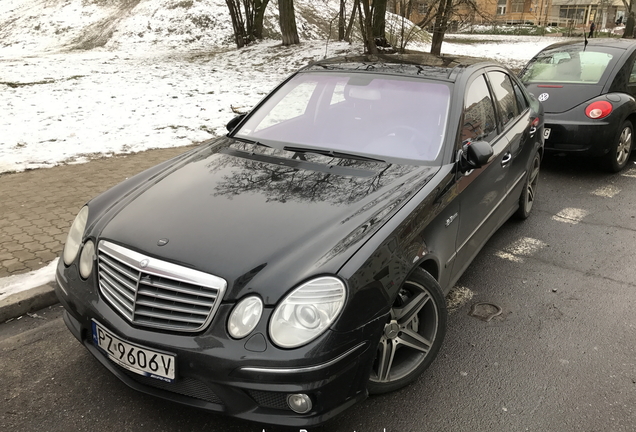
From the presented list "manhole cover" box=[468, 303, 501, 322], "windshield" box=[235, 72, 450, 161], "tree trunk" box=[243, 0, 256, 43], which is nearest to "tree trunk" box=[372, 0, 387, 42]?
"tree trunk" box=[243, 0, 256, 43]

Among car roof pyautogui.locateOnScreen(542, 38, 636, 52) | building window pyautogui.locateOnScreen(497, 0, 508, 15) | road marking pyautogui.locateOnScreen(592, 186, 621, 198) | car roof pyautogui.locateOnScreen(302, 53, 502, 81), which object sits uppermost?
car roof pyautogui.locateOnScreen(302, 53, 502, 81)

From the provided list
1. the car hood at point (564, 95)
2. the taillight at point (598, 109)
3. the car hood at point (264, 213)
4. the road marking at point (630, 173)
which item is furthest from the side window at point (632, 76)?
the car hood at point (264, 213)

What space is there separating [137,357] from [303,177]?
1317 millimetres

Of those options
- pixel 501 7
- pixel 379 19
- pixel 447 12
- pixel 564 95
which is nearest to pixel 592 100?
pixel 564 95

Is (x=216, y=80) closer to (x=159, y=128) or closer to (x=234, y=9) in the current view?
(x=159, y=128)

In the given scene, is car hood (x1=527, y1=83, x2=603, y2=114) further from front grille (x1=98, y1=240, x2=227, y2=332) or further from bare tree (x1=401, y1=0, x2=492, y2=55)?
bare tree (x1=401, y1=0, x2=492, y2=55)

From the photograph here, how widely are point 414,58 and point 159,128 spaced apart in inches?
215

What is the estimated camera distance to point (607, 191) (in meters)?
6.02

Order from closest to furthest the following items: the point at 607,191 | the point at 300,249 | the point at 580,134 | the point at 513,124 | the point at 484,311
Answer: the point at 300,249
the point at 484,311
the point at 513,124
the point at 607,191
the point at 580,134

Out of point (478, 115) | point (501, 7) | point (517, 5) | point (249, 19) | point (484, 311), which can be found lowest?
point (501, 7)

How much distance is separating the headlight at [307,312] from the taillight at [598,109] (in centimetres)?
532

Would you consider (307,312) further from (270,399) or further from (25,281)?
(25,281)

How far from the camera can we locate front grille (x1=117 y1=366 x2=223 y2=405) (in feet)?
7.23

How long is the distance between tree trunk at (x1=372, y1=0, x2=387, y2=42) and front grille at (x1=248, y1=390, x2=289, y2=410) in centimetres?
1308
